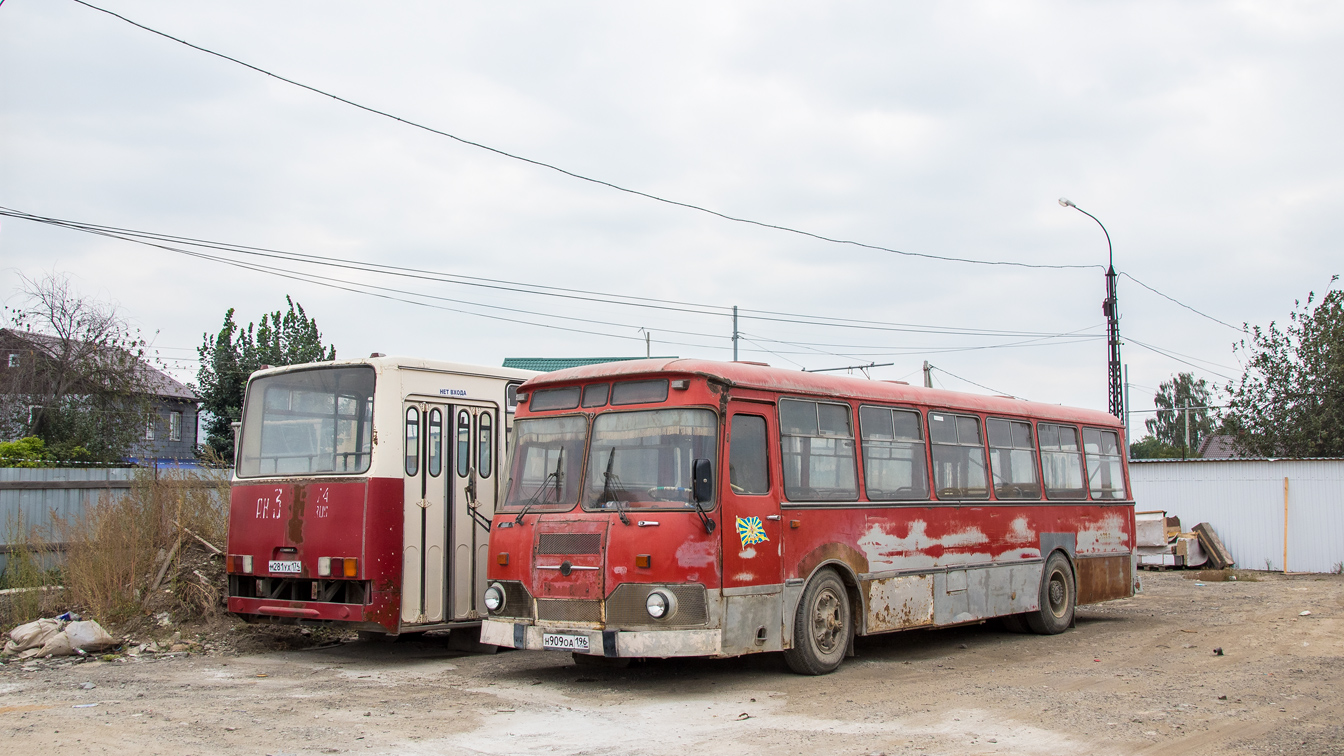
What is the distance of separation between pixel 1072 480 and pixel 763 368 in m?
6.34

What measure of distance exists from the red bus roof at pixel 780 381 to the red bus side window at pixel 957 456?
0.18 m

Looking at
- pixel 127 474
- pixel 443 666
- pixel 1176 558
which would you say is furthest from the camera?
pixel 1176 558

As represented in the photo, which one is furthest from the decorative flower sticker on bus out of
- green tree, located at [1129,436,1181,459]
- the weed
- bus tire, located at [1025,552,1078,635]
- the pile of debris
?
green tree, located at [1129,436,1181,459]

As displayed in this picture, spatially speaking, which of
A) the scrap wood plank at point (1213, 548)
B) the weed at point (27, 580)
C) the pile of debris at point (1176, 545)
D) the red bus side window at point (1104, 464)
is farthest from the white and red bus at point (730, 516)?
the scrap wood plank at point (1213, 548)

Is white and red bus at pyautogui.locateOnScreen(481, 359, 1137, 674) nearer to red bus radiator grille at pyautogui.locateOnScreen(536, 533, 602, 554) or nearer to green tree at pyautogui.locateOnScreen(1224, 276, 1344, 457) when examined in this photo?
red bus radiator grille at pyautogui.locateOnScreen(536, 533, 602, 554)

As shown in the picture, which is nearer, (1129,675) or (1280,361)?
(1129,675)

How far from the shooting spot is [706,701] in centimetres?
895

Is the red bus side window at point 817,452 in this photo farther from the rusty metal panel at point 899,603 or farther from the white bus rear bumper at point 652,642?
the white bus rear bumper at point 652,642

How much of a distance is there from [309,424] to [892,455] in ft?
19.5

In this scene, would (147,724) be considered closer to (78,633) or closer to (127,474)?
(78,633)

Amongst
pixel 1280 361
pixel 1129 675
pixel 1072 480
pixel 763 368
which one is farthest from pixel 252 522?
pixel 1280 361

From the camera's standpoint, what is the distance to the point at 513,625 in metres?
9.76

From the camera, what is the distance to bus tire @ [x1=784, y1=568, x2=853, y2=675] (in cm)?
1007

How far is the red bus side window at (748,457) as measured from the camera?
9648 mm
